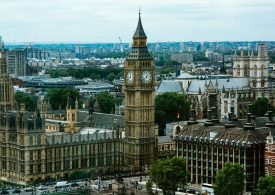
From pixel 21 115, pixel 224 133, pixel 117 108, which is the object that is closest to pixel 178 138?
pixel 224 133

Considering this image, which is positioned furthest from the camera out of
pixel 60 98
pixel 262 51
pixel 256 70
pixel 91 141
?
pixel 262 51

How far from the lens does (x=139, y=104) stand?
398ft

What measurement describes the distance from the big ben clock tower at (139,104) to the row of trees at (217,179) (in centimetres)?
1513

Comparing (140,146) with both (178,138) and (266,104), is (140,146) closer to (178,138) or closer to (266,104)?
(178,138)

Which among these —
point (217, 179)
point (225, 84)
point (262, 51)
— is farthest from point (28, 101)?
point (217, 179)

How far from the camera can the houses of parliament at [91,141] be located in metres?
115

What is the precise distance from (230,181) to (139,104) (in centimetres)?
3050

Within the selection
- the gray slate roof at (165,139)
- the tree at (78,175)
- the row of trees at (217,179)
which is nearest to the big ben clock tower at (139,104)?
the gray slate roof at (165,139)

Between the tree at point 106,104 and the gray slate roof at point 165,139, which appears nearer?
the gray slate roof at point 165,139

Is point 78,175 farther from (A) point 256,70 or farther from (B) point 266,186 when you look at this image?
(A) point 256,70

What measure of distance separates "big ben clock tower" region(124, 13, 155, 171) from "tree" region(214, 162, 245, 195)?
28625 millimetres

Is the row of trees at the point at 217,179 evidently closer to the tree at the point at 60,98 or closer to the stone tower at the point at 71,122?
the stone tower at the point at 71,122

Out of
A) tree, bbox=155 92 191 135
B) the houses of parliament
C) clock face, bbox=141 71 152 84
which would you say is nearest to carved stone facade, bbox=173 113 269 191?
the houses of parliament

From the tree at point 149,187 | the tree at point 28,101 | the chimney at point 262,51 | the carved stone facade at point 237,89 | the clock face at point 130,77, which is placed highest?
the chimney at point 262,51
